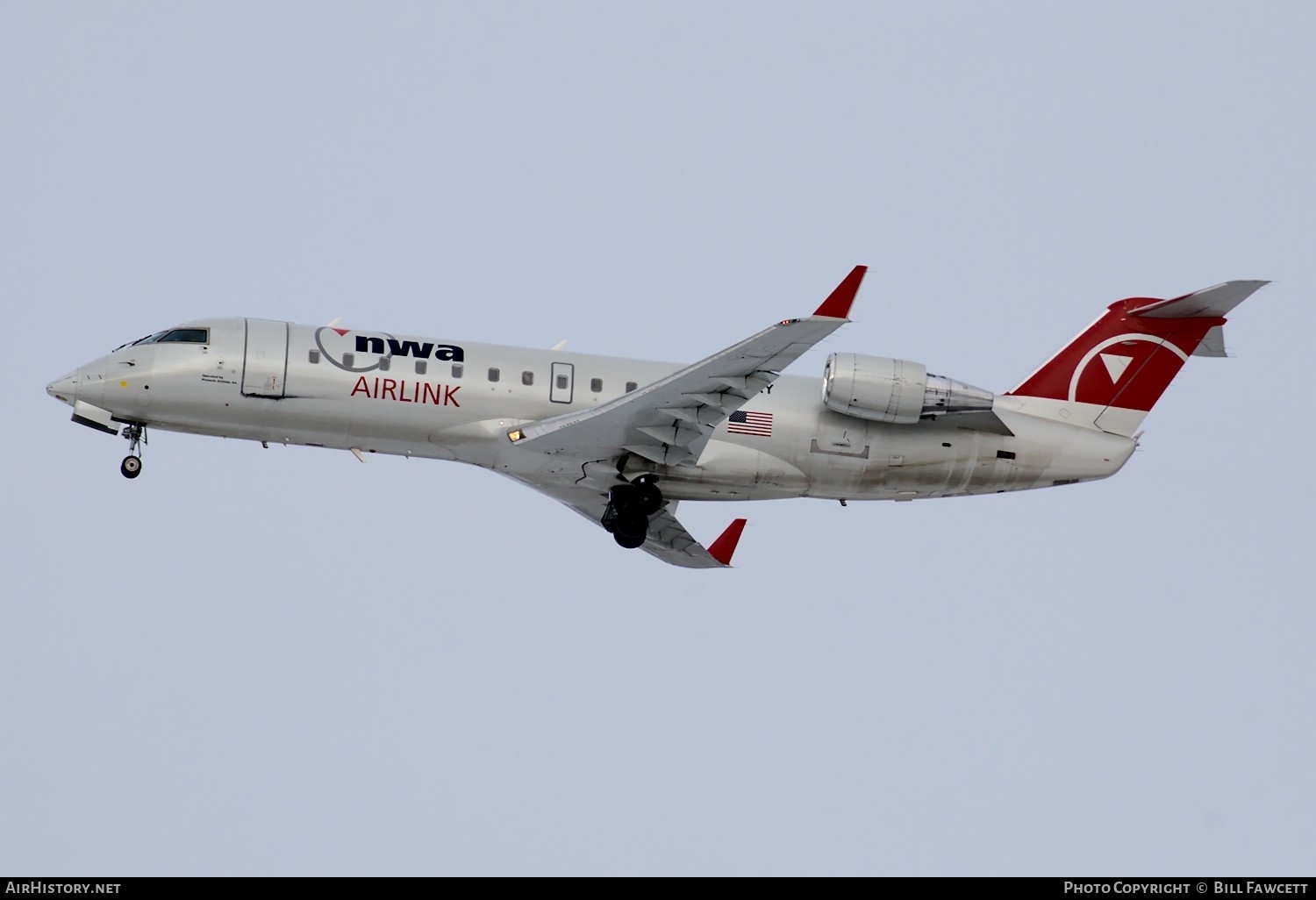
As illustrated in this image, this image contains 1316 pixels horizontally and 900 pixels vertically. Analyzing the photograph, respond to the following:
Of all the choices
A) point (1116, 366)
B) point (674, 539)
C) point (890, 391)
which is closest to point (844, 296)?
point (890, 391)

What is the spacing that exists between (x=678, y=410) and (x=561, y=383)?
7.84ft

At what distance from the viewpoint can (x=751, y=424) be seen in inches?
1116

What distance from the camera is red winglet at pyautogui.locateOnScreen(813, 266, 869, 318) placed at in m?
24.0

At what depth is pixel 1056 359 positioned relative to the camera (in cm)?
3005

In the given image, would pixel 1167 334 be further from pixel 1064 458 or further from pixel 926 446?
pixel 926 446

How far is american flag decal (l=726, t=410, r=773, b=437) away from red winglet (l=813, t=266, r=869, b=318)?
450 cm

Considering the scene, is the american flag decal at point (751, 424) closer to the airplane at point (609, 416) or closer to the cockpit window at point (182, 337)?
the airplane at point (609, 416)

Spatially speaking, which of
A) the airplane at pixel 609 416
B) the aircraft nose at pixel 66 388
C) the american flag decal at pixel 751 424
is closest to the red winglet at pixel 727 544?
Result: the airplane at pixel 609 416

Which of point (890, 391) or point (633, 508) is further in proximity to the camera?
point (633, 508)

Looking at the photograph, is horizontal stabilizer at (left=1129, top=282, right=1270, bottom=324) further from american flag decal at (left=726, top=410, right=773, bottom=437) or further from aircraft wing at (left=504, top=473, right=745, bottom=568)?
aircraft wing at (left=504, top=473, right=745, bottom=568)

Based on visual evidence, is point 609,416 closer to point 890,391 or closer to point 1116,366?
point 890,391

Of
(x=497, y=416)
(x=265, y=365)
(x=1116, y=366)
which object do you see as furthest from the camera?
(x=1116, y=366)
